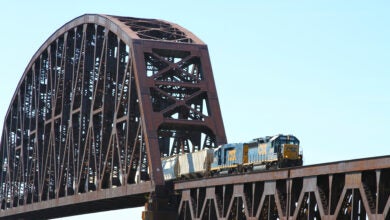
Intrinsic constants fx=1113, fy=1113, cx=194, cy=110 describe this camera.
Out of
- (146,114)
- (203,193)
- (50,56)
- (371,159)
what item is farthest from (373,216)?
(50,56)

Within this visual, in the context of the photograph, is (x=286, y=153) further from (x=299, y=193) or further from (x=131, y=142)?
(x=131, y=142)

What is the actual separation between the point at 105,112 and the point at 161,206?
25823 millimetres

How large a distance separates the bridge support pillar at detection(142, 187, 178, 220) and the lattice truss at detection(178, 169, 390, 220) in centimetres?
168

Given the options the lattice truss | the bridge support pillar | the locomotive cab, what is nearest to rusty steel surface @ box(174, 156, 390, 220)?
the lattice truss

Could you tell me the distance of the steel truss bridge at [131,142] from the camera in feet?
198

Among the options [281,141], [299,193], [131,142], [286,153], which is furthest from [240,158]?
[131,142]

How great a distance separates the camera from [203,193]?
76250 millimetres

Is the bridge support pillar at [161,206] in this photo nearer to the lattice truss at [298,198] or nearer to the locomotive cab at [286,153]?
the lattice truss at [298,198]

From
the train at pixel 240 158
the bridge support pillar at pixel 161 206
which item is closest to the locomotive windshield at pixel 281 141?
the train at pixel 240 158

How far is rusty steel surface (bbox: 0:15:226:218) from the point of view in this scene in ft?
298

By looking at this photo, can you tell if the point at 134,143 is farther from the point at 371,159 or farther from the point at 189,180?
the point at 371,159

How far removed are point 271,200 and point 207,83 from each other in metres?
29.5

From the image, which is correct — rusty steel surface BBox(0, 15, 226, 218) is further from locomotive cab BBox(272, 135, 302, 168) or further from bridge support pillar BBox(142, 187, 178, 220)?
locomotive cab BBox(272, 135, 302, 168)

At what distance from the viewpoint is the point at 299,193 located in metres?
63.0
